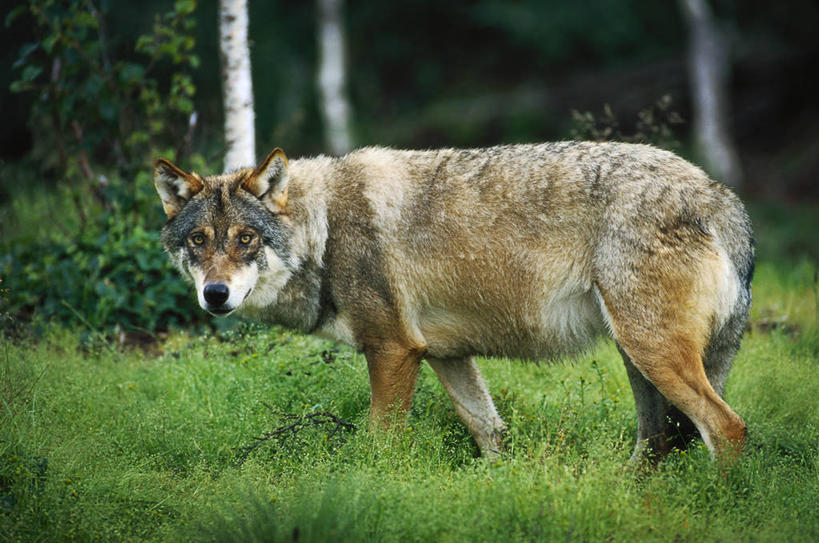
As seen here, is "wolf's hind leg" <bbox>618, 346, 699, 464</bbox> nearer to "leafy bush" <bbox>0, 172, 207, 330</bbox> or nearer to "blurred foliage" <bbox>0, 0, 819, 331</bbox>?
"blurred foliage" <bbox>0, 0, 819, 331</bbox>

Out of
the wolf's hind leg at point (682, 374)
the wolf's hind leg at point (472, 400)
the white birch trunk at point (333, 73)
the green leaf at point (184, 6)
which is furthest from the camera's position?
the white birch trunk at point (333, 73)

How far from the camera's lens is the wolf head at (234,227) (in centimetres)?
476

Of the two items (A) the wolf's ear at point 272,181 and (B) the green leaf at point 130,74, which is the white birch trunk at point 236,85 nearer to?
(B) the green leaf at point 130,74

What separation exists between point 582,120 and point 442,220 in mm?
2727

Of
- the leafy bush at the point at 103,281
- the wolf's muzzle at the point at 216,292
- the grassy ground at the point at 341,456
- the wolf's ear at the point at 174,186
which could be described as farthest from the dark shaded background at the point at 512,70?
the wolf's muzzle at the point at 216,292

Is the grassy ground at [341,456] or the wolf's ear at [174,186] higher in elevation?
the wolf's ear at [174,186]

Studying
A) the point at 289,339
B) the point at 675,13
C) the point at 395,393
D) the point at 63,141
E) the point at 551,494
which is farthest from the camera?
the point at 675,13

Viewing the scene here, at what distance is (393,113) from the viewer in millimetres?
23031

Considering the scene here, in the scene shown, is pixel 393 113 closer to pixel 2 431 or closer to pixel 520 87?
pixel 520 87

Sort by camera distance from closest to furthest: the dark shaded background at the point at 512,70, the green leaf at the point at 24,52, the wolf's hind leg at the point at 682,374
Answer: the wolf's hind leg at the point at 682,374
the green leaf at the point at 24,52
the dark shaded background at the point at 512,70

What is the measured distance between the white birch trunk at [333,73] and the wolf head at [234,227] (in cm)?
1233

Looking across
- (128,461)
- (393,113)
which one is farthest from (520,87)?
(128,461)

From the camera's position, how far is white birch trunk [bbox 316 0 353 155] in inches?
674

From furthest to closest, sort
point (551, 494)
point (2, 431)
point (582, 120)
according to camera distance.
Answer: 1. point (582, 120)
2. point (2, 431)
3. point (551, 494)
